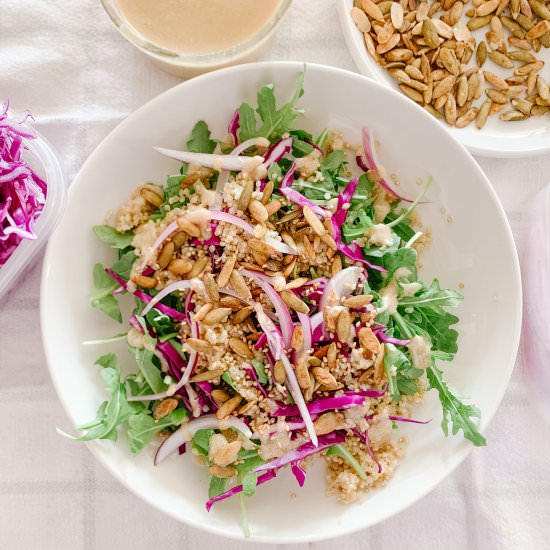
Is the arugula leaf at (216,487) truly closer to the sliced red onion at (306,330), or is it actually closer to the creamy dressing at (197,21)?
the sliced red onion at (306,330)

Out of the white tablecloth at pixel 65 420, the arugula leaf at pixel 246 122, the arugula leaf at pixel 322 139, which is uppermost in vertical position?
the arugula leaf at pixel 246 122

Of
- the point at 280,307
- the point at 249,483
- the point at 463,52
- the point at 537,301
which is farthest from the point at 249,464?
the point at 463,52

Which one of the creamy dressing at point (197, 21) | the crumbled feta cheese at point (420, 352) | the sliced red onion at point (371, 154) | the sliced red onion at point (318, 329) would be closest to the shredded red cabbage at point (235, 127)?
the creamy dressing at point (197, 21)

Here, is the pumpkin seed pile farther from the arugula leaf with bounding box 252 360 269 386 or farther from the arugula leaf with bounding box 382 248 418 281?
the arugula leaf with bounding box 252 360 269 386

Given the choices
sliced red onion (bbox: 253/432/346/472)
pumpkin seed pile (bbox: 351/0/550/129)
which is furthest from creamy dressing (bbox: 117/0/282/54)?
sliced red onion (bbox: 253/432/346/472)

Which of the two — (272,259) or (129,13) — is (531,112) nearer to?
(272,259)

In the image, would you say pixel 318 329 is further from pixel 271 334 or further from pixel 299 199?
pixel 299 199

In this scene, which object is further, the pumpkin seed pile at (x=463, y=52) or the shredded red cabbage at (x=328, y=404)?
the pumpkin seed pile at (x=463, y=52)
